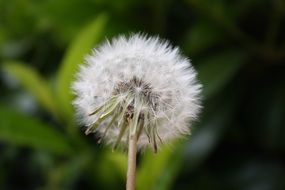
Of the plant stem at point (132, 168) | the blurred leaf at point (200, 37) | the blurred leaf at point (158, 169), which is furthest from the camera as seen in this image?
the blurred leaf at point (200, 37)

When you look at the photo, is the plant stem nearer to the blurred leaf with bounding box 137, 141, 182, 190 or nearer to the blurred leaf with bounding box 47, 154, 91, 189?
the blurred leaf with bounding box 137, 141, 182, 190

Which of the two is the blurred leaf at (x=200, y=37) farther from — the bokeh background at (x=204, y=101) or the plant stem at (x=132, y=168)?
the plant stem at (x=132, y=168)

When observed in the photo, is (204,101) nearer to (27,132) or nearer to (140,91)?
(27,132)

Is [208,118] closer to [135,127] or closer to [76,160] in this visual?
[76,160]

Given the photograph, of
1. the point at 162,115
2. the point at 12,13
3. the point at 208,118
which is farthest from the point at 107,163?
the point at 162,115

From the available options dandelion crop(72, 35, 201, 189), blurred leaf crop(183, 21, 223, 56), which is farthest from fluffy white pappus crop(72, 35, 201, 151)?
blurred leaf crop(183, 21, 223, 56)

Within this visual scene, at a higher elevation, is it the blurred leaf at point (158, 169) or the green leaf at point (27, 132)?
the green leaf at point (27, 132)

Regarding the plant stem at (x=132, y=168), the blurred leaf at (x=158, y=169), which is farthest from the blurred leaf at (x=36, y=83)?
the plant stem at (x=132, y=168)
